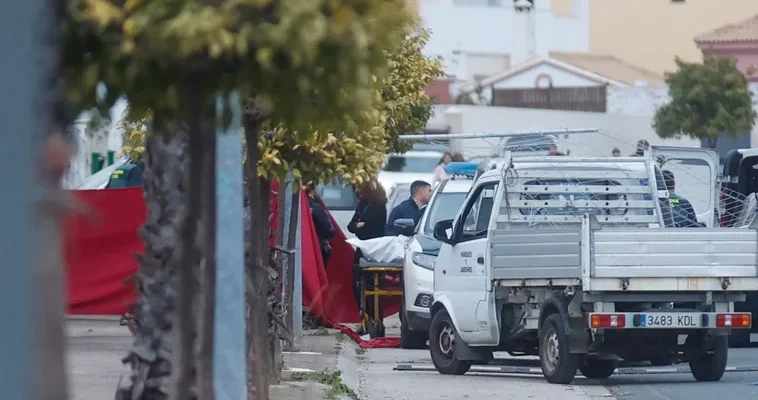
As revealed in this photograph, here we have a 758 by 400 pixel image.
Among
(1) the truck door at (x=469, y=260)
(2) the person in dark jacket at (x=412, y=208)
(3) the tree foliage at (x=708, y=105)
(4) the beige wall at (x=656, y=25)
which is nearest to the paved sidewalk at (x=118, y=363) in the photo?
(1) the truck door at (x=469, y=260)

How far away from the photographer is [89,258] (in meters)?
15.3

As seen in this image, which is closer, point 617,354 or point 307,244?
point 617,354

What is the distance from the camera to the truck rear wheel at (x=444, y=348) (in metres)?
13.8

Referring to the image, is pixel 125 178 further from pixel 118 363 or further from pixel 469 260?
pixel 118 363

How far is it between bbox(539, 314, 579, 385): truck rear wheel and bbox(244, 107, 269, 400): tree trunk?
3.31m

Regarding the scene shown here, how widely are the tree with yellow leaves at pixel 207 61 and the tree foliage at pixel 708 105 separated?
36.1 metres

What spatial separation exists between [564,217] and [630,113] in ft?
118

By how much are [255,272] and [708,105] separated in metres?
32.8

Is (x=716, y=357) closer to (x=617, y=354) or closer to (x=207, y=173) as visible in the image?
(x=617, y=354)

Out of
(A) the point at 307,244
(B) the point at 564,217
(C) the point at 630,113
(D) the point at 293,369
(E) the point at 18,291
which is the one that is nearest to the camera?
(E) the point at 18,291

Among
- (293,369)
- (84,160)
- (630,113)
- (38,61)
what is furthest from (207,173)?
(630,113)

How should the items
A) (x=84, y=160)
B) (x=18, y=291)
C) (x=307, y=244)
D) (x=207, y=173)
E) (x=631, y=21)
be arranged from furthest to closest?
1. (x=631, y=21)
2. (x=84, y=160)
3. (x=307, y=244)
4. (x=207, y=173)
5. (x=18, y=291)

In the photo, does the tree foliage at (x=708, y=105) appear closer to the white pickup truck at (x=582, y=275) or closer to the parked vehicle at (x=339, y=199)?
the parked vehicle at (x=339, y=199)

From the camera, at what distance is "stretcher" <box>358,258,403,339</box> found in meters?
16.8
